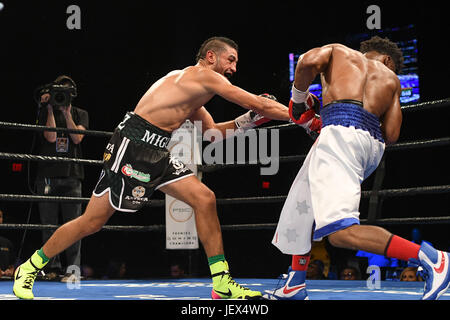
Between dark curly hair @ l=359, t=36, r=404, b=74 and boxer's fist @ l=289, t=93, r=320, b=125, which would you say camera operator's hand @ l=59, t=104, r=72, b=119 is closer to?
boxer's fist @ l=289, t=93, r=320, b=125

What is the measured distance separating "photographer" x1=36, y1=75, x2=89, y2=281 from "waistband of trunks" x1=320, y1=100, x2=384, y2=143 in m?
2.03

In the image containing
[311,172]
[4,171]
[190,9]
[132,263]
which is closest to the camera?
[311,172]

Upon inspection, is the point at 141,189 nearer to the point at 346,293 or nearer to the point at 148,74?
the point at 346,293

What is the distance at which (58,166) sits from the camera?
3771mm

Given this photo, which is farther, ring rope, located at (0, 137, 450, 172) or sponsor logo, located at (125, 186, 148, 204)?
ring rope, located at (0, 137, 450, 172)

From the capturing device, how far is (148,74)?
7312mm

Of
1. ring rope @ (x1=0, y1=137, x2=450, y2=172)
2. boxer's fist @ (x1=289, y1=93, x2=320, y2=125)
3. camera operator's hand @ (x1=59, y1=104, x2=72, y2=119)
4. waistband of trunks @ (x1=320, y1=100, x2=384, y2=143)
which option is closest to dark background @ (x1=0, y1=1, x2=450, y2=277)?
camera operator's hand @ (x1=59, y1=104, x2=72, y2=119)

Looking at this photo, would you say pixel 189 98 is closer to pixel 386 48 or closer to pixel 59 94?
pixel 386 48

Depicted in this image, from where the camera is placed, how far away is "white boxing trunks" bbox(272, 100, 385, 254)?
2.02m

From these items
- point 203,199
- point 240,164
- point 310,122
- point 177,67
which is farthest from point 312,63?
point 177,67

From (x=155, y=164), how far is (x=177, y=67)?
385cm

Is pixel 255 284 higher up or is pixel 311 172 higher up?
pixel 311 172
